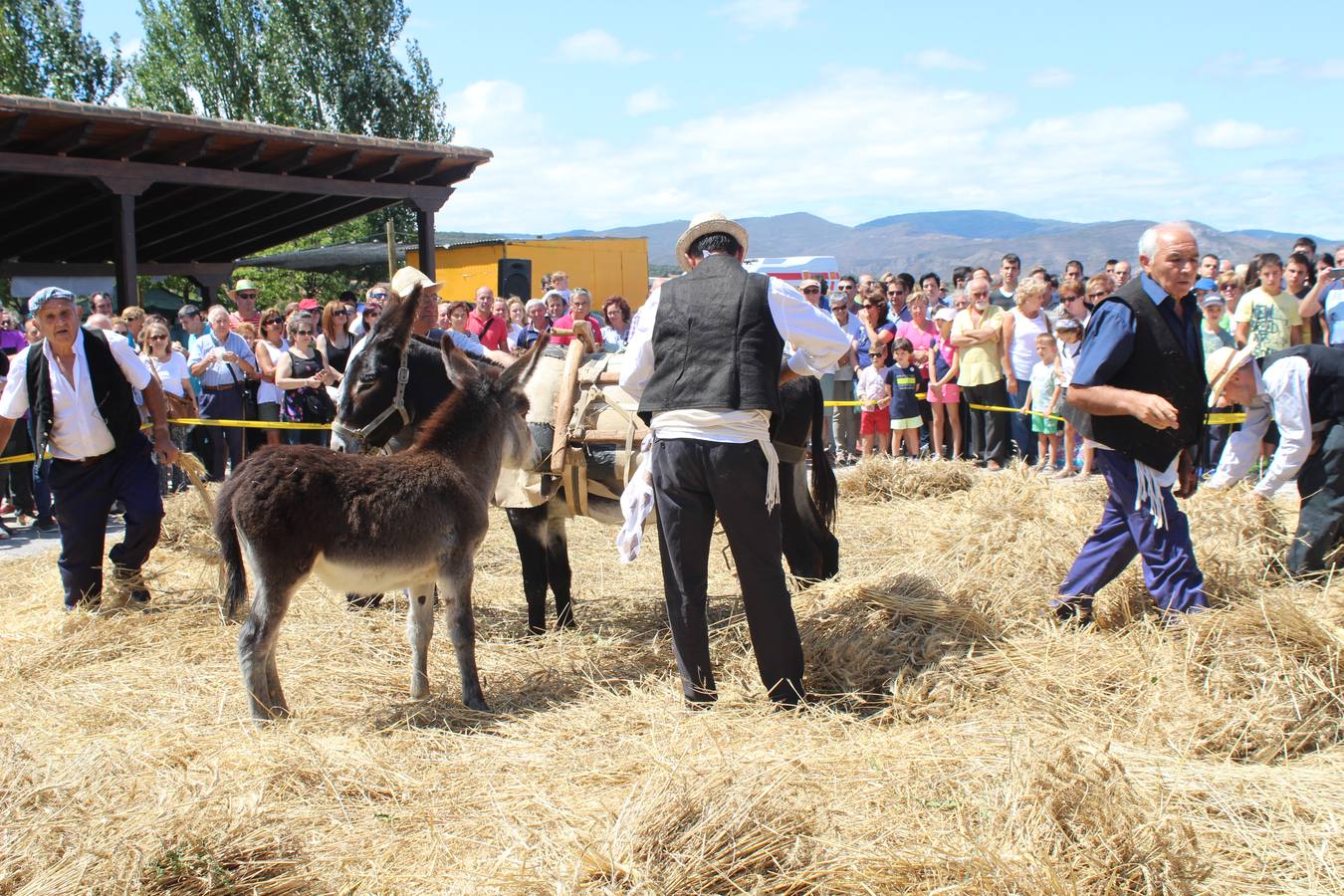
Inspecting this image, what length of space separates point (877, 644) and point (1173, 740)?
4.29ft

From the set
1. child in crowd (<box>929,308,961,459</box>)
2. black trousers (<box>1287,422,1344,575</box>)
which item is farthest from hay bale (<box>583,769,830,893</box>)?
child in crowd (<box>929,308,961,459</box>)

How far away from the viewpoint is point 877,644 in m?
4.53

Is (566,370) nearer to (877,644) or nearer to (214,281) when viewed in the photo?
(877,644)

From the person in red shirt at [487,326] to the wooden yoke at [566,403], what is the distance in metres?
4.90

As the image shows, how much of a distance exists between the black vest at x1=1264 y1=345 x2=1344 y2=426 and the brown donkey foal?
4.08 metres

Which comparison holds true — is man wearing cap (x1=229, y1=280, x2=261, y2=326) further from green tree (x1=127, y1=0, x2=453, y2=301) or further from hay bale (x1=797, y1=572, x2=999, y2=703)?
green tree (x1=127, y1=0, x2=453, y2=301)

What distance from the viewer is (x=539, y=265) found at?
68.2ft

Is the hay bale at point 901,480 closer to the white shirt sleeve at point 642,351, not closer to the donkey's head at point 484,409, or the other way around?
the donkey's head at point 484,409

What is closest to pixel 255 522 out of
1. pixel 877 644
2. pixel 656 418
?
pixel 656 418

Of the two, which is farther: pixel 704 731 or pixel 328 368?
pixel 328 368

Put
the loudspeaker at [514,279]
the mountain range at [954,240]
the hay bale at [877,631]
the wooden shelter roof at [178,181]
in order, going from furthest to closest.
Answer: the mountain range at [954,240], the loudspeaker at [514,279], the wooden shelter roof at [178,181], the hay bale at [877,631]

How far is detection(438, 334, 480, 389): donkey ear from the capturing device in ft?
15.3

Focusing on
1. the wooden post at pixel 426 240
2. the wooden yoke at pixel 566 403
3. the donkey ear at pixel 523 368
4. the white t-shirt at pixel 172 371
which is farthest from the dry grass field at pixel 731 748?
the wooden post at pixel 426 240

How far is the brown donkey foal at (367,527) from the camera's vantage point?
12.9ft
